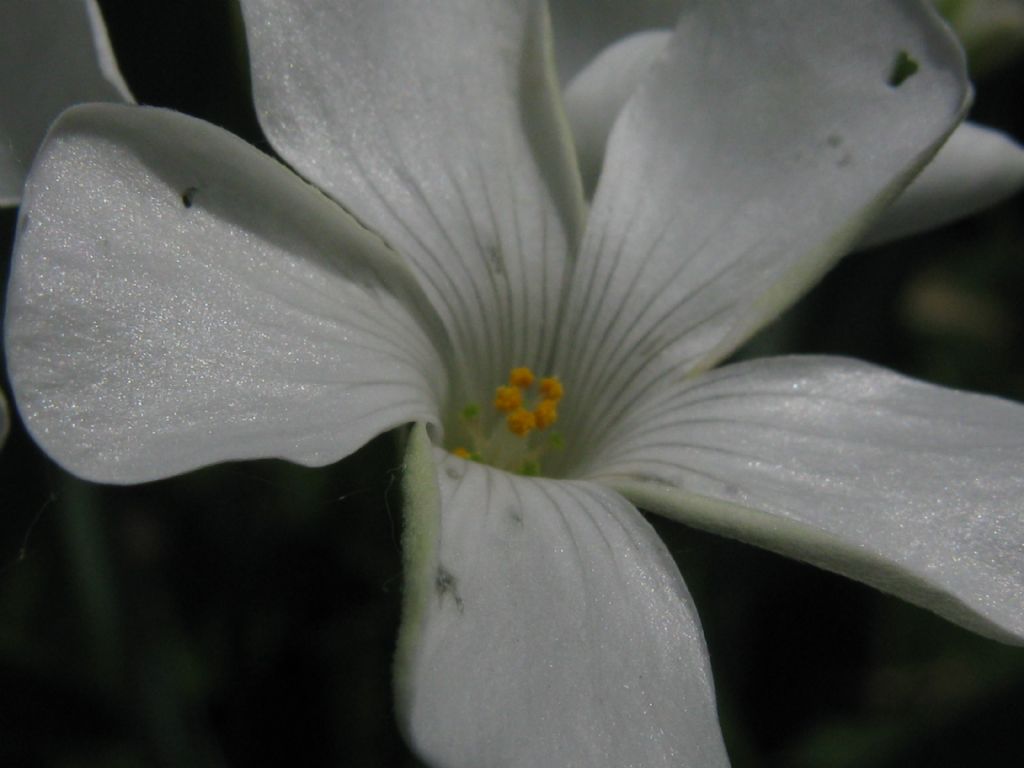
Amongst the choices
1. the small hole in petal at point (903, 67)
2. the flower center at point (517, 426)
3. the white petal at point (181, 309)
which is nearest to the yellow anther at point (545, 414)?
the flower center at point (517, 426)

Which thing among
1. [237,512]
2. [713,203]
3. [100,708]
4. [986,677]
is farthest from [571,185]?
[986,677]

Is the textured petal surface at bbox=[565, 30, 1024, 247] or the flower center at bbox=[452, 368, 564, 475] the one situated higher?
the textured petal surface at bbox=[565, 30, 1024, 247]

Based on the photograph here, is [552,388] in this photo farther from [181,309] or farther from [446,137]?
[181,309]

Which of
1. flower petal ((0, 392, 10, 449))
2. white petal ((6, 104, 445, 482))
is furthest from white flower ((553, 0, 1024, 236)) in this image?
flower petal ((0, 392, 10, 449))

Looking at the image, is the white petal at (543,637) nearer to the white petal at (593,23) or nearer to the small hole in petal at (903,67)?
the small hole in petal at (903,67)

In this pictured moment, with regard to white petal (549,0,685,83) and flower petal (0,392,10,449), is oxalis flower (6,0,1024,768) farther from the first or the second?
white petal (549,0,685,83)

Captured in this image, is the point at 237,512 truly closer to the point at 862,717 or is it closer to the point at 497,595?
the point at 497,595

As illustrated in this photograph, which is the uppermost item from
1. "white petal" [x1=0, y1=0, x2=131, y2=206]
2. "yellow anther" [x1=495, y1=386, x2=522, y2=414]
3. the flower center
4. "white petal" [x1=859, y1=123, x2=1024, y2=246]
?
"white petal" [x1=0, y1=0, x2=131, y2=206]
